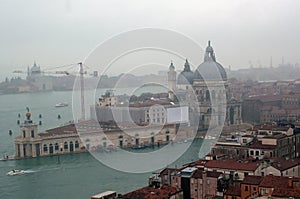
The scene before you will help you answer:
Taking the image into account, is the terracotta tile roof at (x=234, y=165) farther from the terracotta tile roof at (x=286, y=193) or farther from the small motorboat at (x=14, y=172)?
the small motorboat at (x=14, y=172)

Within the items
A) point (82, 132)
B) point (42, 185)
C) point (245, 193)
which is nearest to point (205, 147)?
point (82, 132)

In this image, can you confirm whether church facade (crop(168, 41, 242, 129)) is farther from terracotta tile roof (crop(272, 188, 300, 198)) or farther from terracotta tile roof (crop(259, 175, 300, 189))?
terracotta tile roof (crop(272, 188, 300, 198))

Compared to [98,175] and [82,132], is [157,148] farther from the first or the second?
[98,175]

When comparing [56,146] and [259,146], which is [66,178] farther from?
[56,146]

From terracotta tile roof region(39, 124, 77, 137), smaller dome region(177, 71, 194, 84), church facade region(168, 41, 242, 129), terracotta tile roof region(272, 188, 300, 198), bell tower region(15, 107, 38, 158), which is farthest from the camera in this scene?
smaller dome region(177, 71, 194, 84)

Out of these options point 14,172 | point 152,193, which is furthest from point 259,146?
point 14,172

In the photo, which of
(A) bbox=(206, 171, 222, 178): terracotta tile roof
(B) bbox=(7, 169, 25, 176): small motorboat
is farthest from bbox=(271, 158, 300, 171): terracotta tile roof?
(B) bbox=(7, 169, 25, 176): small motorboat

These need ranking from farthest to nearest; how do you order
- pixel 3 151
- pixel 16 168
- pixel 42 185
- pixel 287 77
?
pixel 287 77 < pixel 3 151 < pixel 16 168 < pixel 42 185
